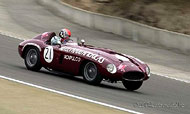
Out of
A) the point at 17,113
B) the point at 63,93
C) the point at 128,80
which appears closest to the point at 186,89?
the point at 128,80

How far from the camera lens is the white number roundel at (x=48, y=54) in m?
14.9

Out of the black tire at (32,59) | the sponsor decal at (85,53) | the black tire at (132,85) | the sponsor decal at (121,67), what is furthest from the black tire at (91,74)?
the black tire at (32,59)

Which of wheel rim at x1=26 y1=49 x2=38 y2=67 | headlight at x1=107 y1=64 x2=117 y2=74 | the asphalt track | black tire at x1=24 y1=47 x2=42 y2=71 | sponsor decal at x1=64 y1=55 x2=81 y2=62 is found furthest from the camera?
wheel rim at x1=26 y1=49 x2=38 y2=67

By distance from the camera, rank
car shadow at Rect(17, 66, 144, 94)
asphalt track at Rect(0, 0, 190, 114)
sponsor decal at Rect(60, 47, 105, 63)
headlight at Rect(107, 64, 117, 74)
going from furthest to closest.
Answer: car shadow at Rect(17, 66, 144, 94) < sponsor decal at Rect(60, 47, 105, 63) < headlight at Rect(107, 64, 117, 74) < asphalt track at Rect(0, 0, 190, 114)

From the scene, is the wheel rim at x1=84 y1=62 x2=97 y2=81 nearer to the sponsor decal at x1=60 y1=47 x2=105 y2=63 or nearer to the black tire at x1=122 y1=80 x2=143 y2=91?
the sponsor decal at x1=60 y1=47 x2=105 y2=63

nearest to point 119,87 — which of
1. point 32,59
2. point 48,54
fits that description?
point 48,54

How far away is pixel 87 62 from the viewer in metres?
14.1

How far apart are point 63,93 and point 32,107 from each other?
2.45m

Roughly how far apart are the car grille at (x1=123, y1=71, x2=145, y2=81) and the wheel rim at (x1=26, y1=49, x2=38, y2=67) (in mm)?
3036

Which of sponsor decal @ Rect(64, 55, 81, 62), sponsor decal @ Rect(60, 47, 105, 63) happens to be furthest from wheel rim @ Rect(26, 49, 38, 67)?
sponsor decal @ Rect(64, 55, 81, 62)

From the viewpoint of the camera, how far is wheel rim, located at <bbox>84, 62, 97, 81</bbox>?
14.0 meters

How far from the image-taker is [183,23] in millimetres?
25078

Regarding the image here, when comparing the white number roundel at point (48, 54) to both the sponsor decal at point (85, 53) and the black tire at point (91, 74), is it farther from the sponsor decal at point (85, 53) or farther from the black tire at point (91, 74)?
the black tire at point (91, 74)

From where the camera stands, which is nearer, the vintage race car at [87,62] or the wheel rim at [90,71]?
the vintage race car at [87,62]
